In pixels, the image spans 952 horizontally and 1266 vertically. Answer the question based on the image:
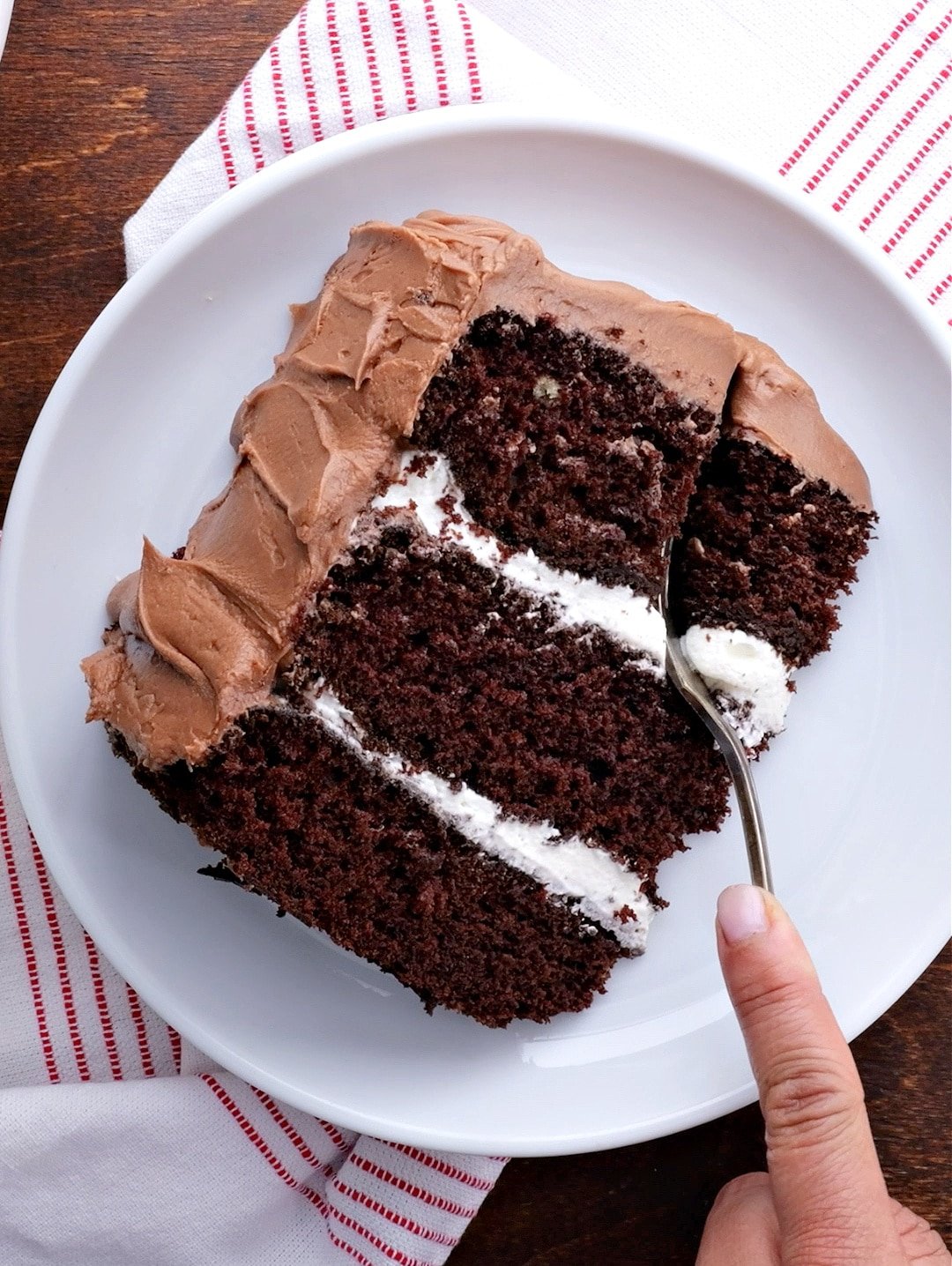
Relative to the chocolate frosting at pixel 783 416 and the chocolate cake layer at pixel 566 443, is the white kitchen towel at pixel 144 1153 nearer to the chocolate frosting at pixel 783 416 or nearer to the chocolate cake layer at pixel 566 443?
the chocolate cake layer at pixel 566 443

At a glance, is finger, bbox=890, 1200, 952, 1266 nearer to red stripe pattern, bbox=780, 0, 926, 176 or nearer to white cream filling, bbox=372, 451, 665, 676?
white cream filling, bbox=372, 451, 665, 676

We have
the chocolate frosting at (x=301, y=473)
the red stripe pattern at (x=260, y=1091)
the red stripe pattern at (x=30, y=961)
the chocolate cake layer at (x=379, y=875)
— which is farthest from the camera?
the red stripe pattern at (x=30, y=961)

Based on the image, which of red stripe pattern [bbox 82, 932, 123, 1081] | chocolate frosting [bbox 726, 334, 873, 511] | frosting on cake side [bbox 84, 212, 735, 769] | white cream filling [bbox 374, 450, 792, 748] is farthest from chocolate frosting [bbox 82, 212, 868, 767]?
red stripe pattern [bbox 82, 932, 123, 1081]

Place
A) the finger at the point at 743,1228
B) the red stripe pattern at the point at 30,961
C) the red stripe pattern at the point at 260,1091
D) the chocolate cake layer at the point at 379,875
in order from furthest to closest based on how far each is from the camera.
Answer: the red stripe pattern at the point at 30,961 → the red stripe pattern at the point at 260,1091 → the finger at the point at 743,1228 → the chocolate cake layer at the point at 379,875

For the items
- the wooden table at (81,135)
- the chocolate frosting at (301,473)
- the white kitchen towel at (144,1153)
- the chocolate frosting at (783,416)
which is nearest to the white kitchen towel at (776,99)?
the wooden table at (81,135)

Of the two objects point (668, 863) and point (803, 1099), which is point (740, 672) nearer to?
point (668, 863)

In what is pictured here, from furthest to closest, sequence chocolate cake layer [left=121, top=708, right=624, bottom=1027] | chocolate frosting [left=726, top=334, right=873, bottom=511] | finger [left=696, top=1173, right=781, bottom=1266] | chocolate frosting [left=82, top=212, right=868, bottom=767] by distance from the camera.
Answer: finger [left=696, top=1173, right=781, bottom=1266]
chocolate frosting [left=726, top=334, right=873, bottom=511]
chocolate cake layer [left=121, top=708, right=624, bottom=1027]
chocolate frosting [left=82, top=212, right=868, bottom=767]
